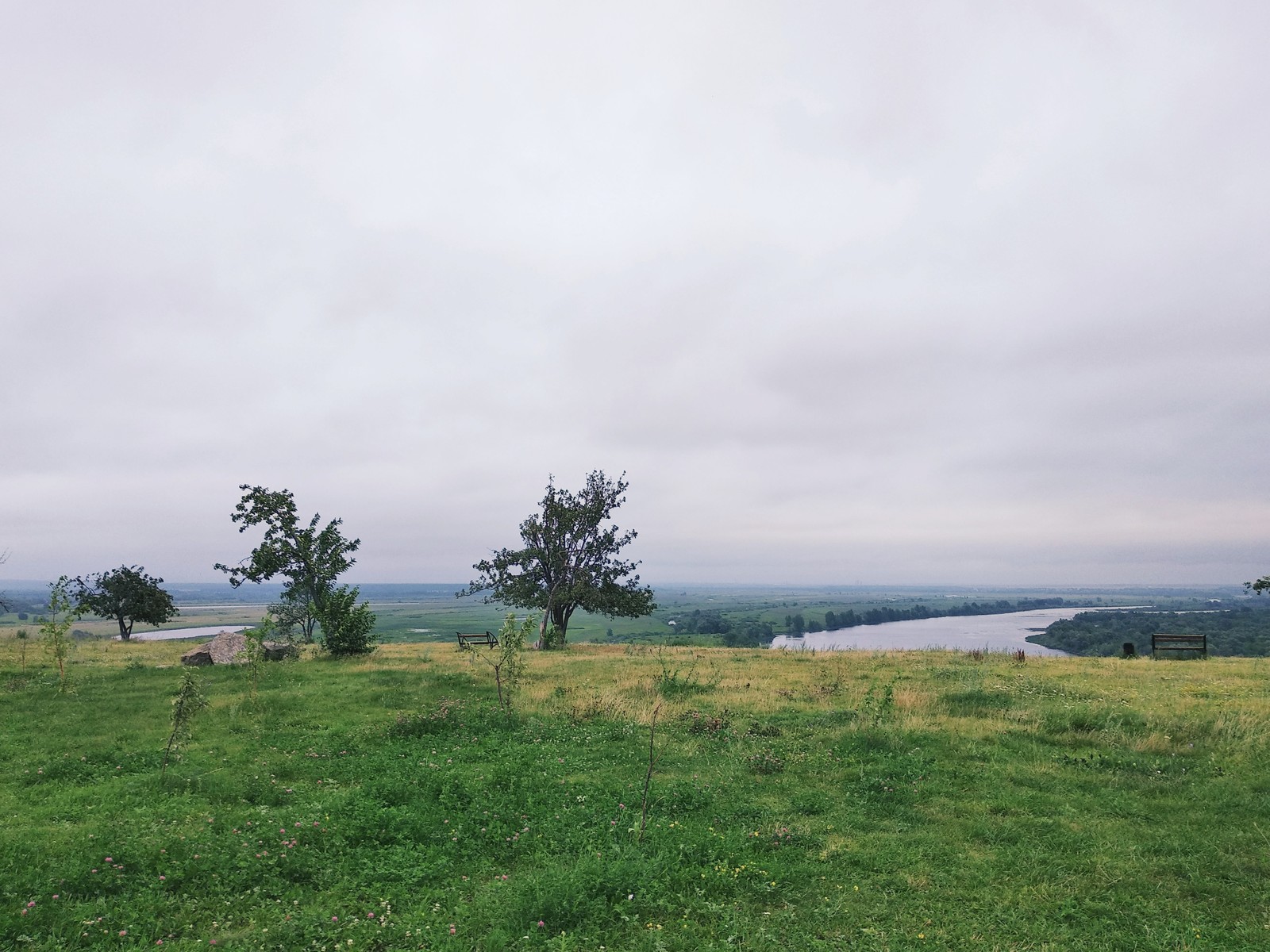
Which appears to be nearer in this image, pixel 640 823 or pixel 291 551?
pixel 640 823

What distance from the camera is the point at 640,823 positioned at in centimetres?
995

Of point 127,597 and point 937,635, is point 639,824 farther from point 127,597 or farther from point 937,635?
point 937,635

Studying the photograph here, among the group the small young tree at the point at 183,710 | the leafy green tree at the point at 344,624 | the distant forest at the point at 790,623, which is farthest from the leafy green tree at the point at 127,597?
the distant forest at the point at 790,623

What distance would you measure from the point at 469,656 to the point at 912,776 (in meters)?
23.6

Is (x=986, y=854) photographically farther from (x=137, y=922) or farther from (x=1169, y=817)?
(x=137, y=922)

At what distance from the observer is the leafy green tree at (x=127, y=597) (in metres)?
52.2

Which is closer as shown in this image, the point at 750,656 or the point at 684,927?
the point at 684,927

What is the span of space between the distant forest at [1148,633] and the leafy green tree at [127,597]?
85.1 meters

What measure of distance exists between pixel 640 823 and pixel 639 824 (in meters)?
0.10

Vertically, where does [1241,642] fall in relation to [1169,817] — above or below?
below

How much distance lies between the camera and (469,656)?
30.7m

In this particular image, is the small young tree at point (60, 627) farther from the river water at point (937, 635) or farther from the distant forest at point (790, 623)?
the distant forest at point (790, 623)

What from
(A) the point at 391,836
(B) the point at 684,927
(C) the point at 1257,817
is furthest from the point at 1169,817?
(A) the point at 391,836

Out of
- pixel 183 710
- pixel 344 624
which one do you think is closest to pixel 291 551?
pixel 344 624
